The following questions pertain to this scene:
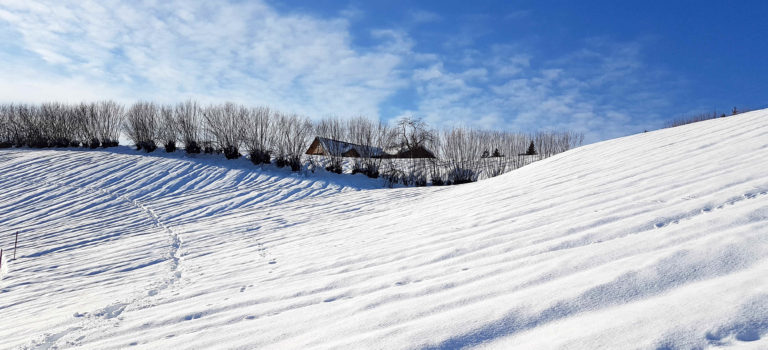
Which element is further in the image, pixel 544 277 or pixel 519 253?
pixel 519 253

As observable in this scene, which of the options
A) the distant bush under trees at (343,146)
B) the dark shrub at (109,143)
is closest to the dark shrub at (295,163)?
the distant bush under trees at (343,146)

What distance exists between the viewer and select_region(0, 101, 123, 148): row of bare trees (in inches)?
819

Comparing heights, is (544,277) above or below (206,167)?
below

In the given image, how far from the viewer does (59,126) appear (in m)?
22.0

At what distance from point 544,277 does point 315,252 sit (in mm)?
2847

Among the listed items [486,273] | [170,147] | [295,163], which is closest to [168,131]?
[170,147]

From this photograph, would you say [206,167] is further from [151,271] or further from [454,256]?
[454,256]

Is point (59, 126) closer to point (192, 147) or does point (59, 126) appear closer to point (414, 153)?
point (192, 147)

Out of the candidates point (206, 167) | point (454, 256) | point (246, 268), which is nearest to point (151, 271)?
point (246, 268)

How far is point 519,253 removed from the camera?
2.46 m

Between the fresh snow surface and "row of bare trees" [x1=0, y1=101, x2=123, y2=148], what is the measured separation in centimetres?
1690

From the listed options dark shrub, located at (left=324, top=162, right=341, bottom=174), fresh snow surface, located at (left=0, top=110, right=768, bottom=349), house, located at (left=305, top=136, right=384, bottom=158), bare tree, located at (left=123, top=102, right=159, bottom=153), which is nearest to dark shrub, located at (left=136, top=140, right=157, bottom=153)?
A: bare tree, located at (left=123, top=102, right=159, bottom=153)

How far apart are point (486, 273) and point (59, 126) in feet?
92.4

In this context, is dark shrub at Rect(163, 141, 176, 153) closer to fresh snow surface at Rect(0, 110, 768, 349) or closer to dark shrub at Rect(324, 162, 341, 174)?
dark shrub at Rect(324, 162, 341, 174)
